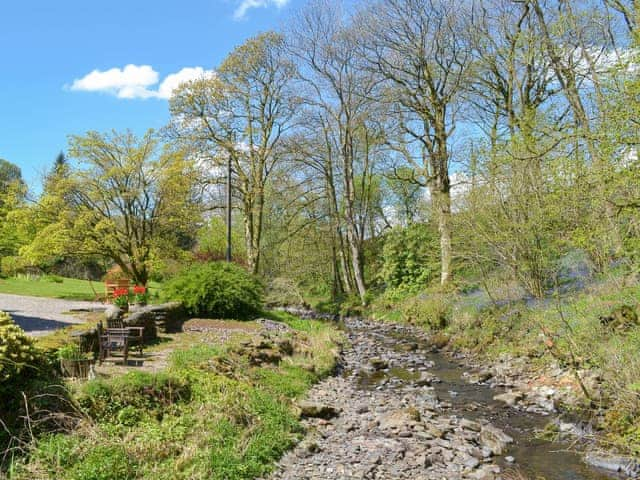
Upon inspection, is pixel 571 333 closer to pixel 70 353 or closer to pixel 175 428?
pixel 175 428

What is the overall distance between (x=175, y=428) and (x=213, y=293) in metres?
10.5

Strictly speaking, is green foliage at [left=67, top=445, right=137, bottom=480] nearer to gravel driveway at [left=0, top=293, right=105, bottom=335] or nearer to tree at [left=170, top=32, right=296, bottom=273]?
gravel driveway at [left=0, top=293, right=105, bottom=335]

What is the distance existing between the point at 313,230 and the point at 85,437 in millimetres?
24669

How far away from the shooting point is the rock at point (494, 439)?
7.45 m

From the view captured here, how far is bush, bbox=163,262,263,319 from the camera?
55.6 feet

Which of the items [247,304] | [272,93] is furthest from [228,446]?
[272,93]

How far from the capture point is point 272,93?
2656 centimetres

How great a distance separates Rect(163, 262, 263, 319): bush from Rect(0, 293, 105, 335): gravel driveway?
269 centimetres

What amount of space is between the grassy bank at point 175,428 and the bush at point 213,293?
717cm

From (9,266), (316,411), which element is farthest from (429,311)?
(9,266)

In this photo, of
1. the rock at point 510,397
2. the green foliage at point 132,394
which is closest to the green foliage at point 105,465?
the green foliage at point 132,394

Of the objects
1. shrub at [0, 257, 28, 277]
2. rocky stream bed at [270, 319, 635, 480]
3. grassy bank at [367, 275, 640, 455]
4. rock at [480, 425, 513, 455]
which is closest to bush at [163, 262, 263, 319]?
rocky stream bed at [270, 319, 635, 480]

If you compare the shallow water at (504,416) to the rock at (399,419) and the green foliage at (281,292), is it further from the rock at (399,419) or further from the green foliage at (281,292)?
the green foliage at (281,292)

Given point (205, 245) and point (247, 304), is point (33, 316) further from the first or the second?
point (205, 245)
